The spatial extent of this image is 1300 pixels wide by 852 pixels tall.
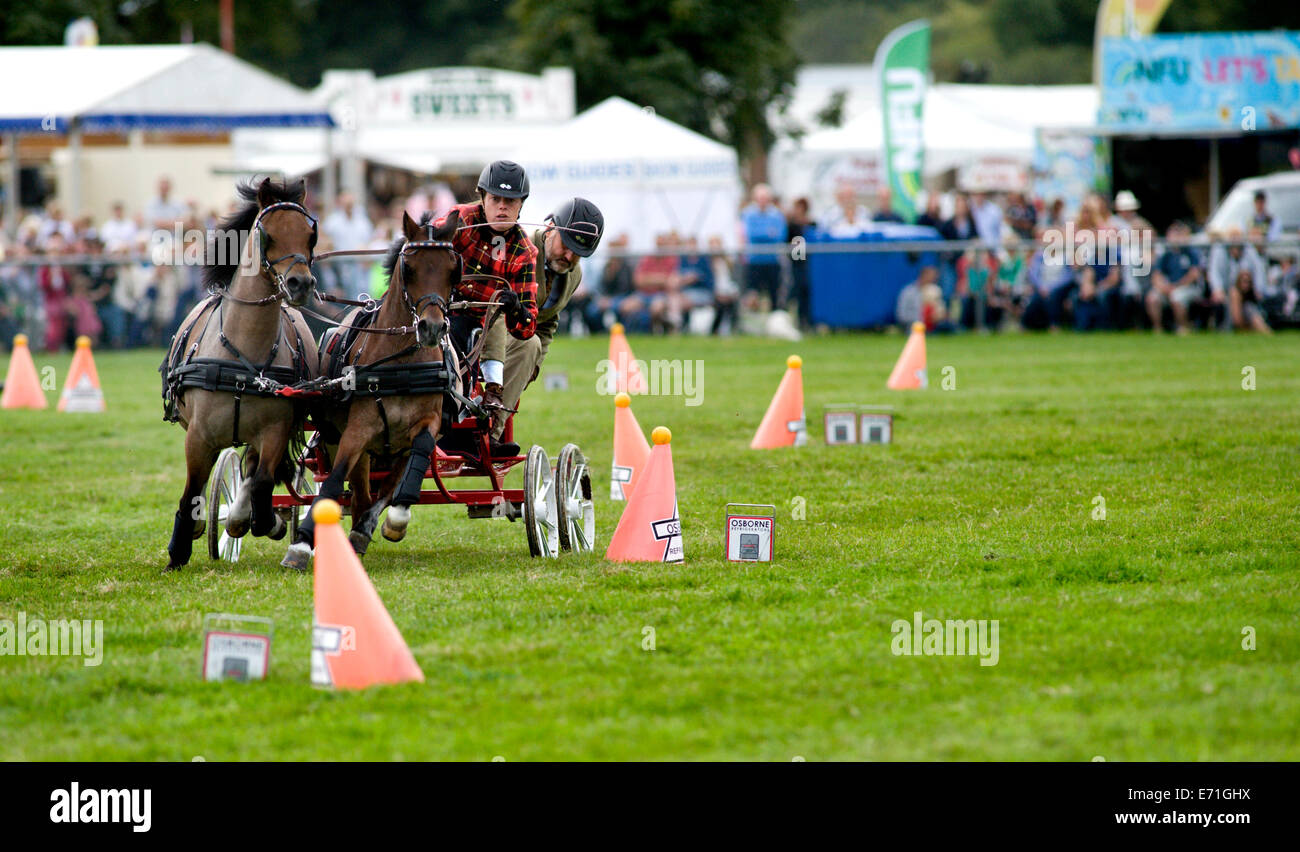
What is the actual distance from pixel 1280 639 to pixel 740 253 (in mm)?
18199

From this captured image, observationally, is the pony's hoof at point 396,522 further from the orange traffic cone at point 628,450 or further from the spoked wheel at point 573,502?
the orange traffic cone at point 628,450

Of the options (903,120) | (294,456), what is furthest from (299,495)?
(903,120)

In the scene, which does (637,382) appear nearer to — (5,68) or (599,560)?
(599,560)

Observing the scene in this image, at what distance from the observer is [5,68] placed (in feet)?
87.0

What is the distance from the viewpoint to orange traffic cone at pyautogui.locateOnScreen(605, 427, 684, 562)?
320 inches

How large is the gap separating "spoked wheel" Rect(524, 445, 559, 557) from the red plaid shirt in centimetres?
70

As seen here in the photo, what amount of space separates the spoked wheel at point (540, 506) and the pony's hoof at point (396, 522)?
2.32ft

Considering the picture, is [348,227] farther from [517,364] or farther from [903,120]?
[517,364]

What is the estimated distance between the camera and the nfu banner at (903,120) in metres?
28.6

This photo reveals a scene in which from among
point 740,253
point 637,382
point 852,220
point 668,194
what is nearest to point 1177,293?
point 852,220

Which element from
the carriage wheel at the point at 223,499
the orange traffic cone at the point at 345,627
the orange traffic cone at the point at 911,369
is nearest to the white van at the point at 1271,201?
the orange traffic cone at the point at 911,369

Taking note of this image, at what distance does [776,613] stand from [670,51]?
110 feet

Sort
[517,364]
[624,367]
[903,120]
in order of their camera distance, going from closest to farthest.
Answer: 1. [517,364]
2. [624,367]
3. [903,120]

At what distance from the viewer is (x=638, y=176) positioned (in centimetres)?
2697
